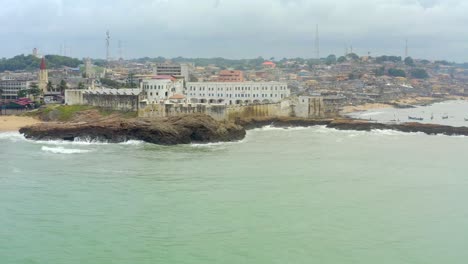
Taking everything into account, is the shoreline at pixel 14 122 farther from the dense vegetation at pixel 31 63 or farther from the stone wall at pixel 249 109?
the dense vegetation at pixel 31 63

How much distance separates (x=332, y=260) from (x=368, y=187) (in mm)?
9419

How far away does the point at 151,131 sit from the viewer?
3803cm

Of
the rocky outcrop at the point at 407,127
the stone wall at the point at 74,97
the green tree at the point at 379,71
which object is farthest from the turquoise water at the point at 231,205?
the green tree at the point at 379,71

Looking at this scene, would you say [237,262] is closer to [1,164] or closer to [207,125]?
[1,164]

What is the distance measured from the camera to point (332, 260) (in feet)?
55.0

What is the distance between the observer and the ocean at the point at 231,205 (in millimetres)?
17500

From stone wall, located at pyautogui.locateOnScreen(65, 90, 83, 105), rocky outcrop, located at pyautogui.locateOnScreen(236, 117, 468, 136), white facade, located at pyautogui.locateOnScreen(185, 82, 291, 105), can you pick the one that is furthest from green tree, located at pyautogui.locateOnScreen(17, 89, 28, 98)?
rocky outcrop, located at pyautogui.locateOnScreen(236, 117, 468, 136)

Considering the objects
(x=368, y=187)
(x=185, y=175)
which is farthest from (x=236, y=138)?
(x=368, y=187)

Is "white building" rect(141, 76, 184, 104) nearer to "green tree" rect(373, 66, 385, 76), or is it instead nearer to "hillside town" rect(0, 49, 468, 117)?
"hillside town" rect(0, 49, 468, 117)

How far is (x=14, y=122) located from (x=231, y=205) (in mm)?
31911

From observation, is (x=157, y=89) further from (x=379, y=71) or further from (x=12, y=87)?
(x=379, y=71)

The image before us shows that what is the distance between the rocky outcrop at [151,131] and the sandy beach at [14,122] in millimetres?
6257

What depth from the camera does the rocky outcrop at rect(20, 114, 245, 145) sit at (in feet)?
125

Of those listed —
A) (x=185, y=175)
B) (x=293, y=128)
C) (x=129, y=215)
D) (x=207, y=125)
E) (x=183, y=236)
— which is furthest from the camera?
(x=293, y=128)
